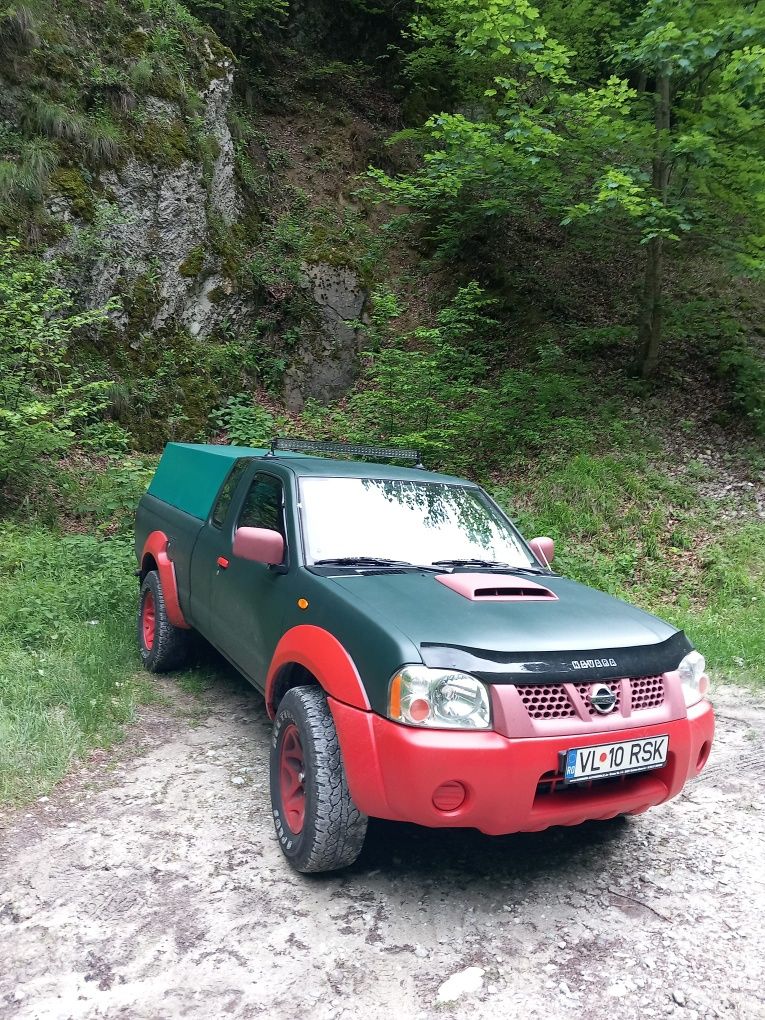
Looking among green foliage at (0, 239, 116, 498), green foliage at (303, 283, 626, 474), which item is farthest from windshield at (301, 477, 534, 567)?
green foliage at (303, 283, 626, 474)

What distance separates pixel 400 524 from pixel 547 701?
145 cm

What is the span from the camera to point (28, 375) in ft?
29.7

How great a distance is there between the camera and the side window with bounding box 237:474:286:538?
4.11 metres

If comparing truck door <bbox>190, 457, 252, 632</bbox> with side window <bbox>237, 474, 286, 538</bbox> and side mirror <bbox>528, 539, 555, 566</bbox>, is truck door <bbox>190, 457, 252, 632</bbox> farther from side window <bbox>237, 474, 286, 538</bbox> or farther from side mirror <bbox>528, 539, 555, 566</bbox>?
side mirror <bbox>528, 539, 555, 566</bbox>

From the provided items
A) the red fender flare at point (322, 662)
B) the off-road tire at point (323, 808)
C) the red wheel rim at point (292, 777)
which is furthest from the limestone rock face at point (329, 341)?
the off-road tire at point (323, 808)

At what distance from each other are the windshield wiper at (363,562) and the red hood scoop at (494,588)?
196mm

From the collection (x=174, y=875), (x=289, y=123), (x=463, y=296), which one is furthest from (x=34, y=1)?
(x=174, y=875)

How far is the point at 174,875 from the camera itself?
315 centimetres

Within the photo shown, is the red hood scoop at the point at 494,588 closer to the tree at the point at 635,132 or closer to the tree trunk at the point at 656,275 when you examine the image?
the tree at the point at 635,132

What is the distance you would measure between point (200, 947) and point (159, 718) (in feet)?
7.89

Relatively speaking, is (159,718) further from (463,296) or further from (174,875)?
(463,296)

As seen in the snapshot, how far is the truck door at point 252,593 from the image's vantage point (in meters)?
3.80

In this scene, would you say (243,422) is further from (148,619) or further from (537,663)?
(537,663)

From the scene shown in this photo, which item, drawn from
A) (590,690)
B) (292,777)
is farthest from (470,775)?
(292,777)
